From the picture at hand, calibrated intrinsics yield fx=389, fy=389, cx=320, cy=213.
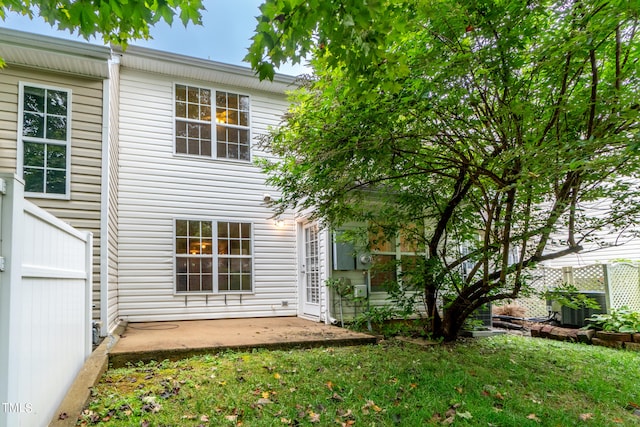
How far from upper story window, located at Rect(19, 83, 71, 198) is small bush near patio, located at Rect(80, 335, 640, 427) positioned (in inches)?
112

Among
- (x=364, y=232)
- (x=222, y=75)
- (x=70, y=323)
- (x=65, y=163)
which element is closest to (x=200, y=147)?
(x=222, y=75)

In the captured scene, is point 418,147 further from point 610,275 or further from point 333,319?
point 610,275

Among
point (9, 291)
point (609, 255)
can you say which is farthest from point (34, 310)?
point (609, 255)

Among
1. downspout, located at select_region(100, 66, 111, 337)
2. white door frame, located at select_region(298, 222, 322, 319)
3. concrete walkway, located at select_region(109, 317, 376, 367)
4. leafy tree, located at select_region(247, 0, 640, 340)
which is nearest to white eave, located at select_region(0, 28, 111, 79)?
downspout, located at select_region(100, 66, 111, 337)

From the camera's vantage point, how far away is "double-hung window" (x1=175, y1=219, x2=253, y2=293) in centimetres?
791

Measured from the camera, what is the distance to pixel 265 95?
8.99 m

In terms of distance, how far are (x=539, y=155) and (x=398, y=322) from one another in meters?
4.38

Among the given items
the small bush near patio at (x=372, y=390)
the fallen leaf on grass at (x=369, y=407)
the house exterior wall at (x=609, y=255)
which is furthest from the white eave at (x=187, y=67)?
the house exterior wall at (x=609, y=255)

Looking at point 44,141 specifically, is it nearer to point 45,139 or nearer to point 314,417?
point 45,139

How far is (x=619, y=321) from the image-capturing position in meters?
6.30

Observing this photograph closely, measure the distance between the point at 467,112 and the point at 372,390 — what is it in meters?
3.16

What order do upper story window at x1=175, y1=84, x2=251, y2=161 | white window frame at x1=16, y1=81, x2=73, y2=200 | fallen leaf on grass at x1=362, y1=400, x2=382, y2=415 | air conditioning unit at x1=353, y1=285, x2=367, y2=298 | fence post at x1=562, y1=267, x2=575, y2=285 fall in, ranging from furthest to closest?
upper story window at x1=175, y1=84, x2=251, y2=161, fence post at x1=562, y1=267, x2=575, y2=285, air conditioning unit at x1=353, y1=285, x2=367, y2=298, white window frame at x1=16, y1=81, x2=73, y2=200, fallen leaf on grass at x1=362, y1=400, x2=382, y2=415

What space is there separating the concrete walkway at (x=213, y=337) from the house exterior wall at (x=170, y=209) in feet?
1.73

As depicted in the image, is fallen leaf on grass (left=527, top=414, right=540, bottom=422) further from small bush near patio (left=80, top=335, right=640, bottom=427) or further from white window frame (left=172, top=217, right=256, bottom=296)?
white window frame (left=172, top=217, right=256, bottom=296)
